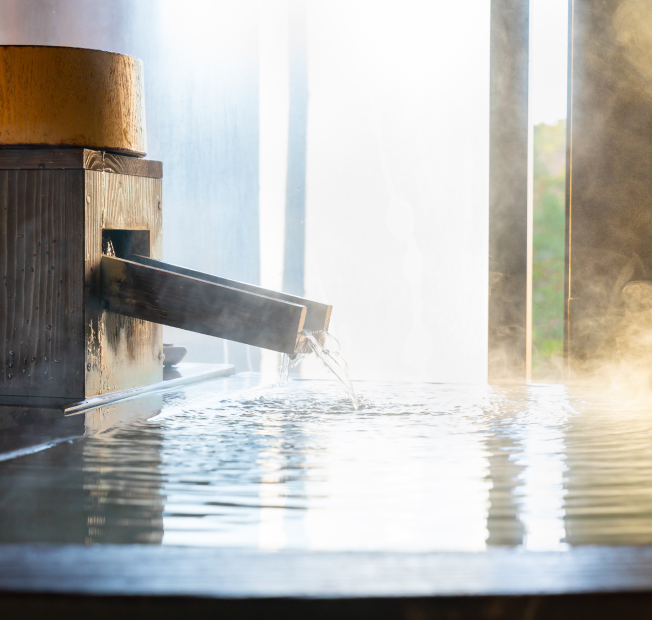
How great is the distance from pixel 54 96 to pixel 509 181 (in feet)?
6.60

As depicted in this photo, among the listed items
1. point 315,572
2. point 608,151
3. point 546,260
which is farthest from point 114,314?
point 546,260

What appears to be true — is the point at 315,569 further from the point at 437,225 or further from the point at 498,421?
the point at 437,225

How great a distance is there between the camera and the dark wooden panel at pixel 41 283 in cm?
152

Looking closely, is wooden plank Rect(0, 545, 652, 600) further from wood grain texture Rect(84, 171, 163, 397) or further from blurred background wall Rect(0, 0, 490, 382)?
blurred background wall Rect(0, 0, 490, 382)

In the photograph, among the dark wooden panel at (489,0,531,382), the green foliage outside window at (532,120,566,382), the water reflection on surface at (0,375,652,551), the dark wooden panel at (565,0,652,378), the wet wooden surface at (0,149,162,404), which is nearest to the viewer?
the water reflection on surface at (0,375,652,551)

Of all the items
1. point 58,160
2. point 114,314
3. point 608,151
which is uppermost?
point 608,151

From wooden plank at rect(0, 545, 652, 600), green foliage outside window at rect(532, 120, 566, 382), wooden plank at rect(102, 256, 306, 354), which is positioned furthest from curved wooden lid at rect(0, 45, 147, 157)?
green foliage outside window at rect(532, 120, 566, 382)

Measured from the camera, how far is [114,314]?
162 cm

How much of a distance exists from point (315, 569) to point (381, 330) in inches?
115

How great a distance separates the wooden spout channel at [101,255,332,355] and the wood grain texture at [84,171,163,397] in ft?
0.13

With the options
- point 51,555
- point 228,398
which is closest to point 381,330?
point 228,398

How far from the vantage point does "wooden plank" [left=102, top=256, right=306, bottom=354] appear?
Result: 1402 mm

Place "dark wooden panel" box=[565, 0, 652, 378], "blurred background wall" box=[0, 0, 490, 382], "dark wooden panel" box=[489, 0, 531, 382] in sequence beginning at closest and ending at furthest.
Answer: "dark wooden panel" box=[565, 0, 652, 378]
"dark wooden panel" box=[489, 0, 531, 382]
"blurred background wall" box=[0, 0, 490, 382]

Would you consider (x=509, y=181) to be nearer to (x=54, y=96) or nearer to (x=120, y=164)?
(x=120, y=164)
